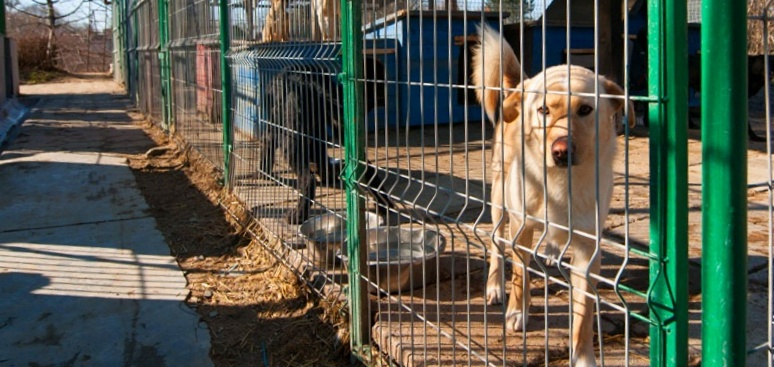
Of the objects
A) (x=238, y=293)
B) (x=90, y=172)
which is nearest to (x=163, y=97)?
(x=90, y=172)

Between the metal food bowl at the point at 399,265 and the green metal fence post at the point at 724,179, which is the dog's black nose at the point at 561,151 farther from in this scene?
the metal food bowl at the point at 399,265

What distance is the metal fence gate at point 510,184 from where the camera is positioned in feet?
4.36

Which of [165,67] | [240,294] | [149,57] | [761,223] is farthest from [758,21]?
[149,57]

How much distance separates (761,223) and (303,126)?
114 inches

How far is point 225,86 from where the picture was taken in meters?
5.37

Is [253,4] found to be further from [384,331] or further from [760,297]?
[760,297]

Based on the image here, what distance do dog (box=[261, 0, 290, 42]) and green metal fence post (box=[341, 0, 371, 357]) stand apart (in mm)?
1084

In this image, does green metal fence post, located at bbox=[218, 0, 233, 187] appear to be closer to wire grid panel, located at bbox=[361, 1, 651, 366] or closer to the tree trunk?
wire grid panel, located at bbox=[361, 1, 651, 366]

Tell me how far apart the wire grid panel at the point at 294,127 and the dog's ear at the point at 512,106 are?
113 centimetres

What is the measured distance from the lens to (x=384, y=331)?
9.10 feet

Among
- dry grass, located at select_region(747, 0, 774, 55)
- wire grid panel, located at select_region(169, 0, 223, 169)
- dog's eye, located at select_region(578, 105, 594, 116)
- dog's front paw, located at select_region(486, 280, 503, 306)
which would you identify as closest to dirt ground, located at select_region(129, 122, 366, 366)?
wire grid panel, located at select_region(169, 0, 223, 169)

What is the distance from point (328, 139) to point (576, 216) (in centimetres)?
165

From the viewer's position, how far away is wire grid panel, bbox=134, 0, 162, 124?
32.7ft

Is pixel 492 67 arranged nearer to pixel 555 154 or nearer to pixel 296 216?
pixel 555 154
